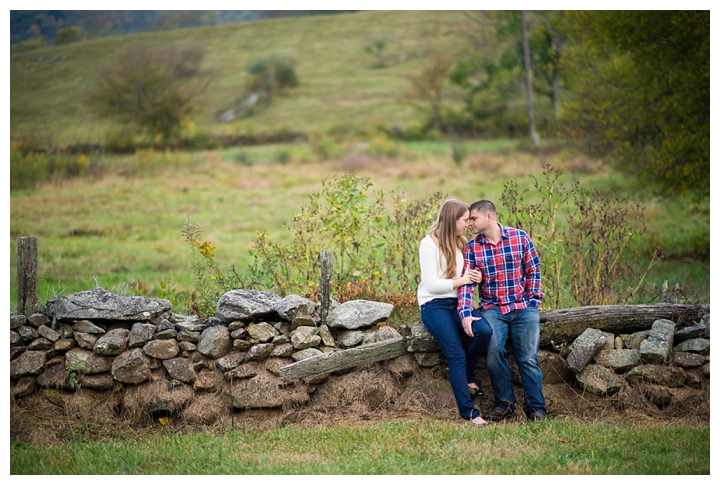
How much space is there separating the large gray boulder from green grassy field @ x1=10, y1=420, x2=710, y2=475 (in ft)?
3.52

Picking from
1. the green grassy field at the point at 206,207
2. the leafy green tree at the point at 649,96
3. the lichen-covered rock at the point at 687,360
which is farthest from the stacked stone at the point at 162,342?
the leafy green tree at the point at 649,96

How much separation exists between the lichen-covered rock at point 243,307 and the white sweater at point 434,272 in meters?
1.43

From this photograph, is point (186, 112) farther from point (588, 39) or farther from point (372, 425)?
point (372, 425)

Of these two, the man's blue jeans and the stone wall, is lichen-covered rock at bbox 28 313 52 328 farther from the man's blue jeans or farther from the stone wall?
the man's blue jeans

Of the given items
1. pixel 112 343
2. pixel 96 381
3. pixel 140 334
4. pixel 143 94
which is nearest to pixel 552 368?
pixel 140 334

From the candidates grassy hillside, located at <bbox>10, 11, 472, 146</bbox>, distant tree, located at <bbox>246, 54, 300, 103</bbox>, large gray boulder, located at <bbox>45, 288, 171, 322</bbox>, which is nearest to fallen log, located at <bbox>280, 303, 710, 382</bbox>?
large gray boulder, located at <bbox>45, 288, 171, 322</bbox>

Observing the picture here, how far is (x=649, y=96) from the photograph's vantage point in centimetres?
1214

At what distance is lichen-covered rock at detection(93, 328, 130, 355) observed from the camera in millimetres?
5656

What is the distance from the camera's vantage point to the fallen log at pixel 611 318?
19.0ft

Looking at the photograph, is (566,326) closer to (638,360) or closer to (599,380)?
(599,380)

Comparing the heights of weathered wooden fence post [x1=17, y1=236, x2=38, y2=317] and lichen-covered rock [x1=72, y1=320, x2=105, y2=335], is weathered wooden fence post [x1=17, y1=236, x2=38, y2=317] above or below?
above

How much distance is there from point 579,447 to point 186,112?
30.8 m

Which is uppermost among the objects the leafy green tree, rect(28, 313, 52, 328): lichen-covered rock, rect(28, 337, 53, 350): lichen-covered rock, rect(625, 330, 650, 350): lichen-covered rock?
the leafy green tree

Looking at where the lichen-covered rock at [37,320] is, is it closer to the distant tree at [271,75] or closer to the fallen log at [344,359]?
the fallen log at [344,359]
